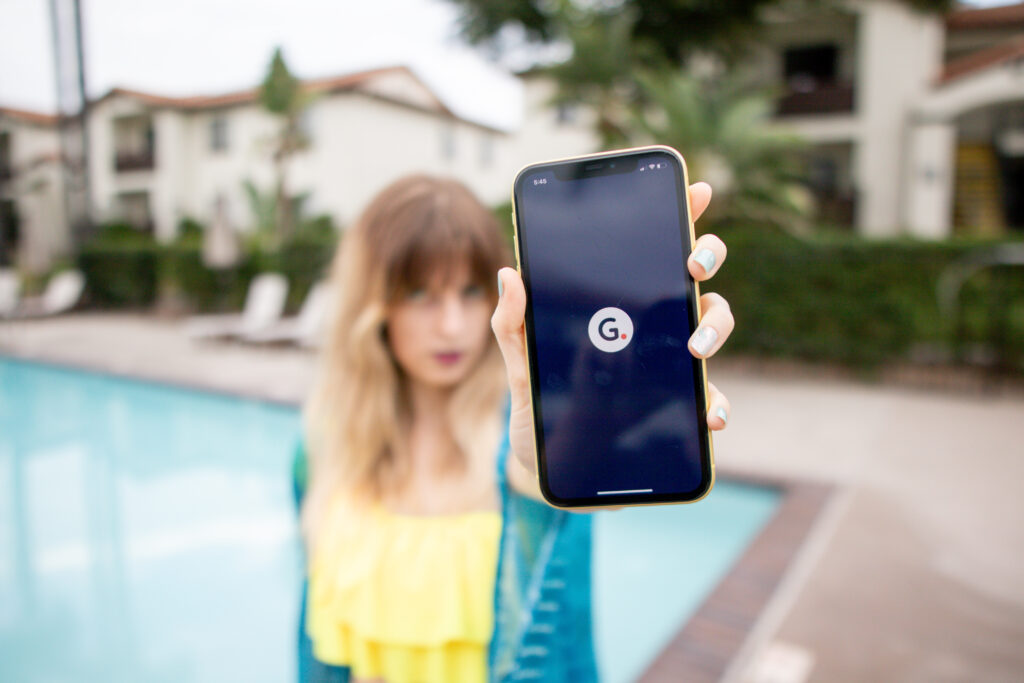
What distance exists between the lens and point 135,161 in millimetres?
28219

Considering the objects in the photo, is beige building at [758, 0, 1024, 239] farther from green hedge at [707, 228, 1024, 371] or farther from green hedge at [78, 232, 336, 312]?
green hedge at [78, 232, 336, 312]

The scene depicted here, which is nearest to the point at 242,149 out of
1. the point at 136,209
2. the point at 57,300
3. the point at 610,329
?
the point at 136,209

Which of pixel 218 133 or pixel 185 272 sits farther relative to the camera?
pixel 218 133

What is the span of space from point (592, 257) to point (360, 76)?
21.6 metres

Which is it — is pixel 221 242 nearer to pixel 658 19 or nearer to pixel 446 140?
pixel 446 140

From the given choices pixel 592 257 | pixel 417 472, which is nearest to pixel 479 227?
pixel 417 472

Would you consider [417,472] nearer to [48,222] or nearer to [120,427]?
[120,427]

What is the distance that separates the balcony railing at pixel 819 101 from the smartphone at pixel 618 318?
20.1 meters

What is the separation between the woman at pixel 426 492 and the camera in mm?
1310

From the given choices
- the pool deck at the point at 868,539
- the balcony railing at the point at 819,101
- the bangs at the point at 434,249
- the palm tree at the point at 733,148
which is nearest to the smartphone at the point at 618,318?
the bangs at the point at 434,249

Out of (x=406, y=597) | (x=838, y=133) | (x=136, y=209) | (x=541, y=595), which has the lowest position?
(x=406, y=597)

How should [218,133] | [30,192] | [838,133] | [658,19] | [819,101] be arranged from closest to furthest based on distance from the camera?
[658,19], [838,133], [819,101], [30,192], [218,133]

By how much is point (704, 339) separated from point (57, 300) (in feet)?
59.5

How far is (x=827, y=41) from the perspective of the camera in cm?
2016
